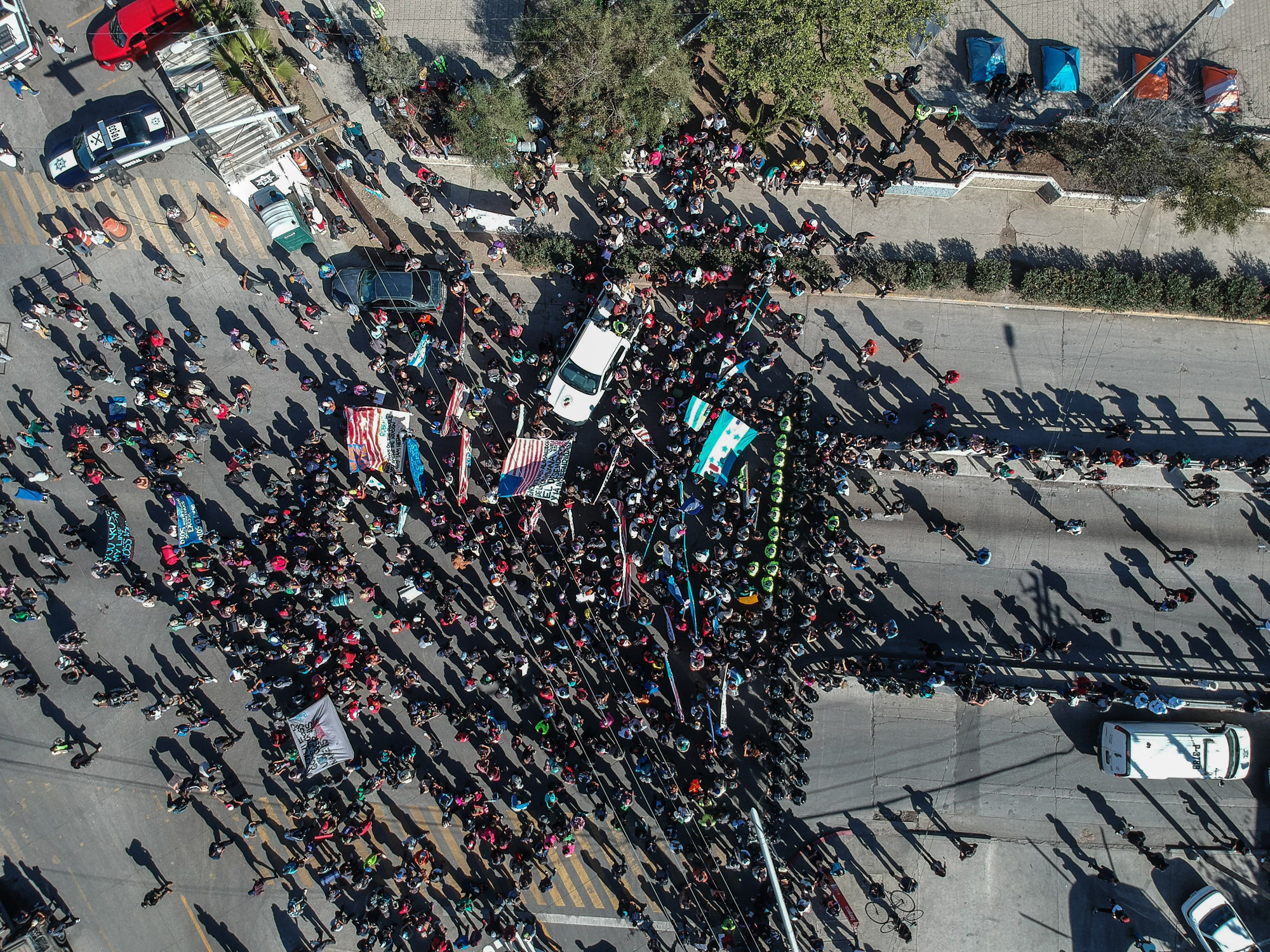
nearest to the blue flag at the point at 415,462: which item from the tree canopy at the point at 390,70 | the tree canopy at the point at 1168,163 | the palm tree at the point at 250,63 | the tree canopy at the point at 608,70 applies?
the tree canopy at the point at 608,70

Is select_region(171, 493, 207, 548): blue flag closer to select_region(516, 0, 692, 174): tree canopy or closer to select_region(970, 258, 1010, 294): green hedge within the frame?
select_region(516, 0, 692, 174): tree canopy

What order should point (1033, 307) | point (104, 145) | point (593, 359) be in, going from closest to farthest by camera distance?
point (593, 359), point (1033, 307), point (104, 145)

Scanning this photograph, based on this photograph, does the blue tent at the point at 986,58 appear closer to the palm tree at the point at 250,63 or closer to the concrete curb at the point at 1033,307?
the concrete curb at the point at 1033,307

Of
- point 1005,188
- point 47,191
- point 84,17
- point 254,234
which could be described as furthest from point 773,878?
point 84,17

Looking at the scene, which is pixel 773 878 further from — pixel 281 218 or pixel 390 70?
pixel 390 70

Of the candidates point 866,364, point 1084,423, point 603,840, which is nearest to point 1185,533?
point 1084,423

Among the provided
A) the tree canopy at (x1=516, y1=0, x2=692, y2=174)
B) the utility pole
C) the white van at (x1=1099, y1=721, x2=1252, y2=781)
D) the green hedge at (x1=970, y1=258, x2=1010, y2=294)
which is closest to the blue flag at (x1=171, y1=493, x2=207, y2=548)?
the tree canopy at (x1=516, y1=0, x2=692, y2=174)

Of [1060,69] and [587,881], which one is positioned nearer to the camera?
[587,881]
